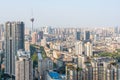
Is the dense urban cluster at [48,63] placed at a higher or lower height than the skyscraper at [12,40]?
lower

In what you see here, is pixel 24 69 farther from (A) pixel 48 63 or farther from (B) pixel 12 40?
(B) pixel 12 40

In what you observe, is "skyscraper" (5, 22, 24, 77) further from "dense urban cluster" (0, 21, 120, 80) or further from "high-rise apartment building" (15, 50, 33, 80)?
"high-rise apartment building" (15, 50, 33, 80)

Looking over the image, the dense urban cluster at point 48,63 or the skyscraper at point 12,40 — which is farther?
the skyscraper at point 12,40

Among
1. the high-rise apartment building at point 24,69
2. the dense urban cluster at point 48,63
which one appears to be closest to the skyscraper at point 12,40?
the dense urban cluster at point 48,63

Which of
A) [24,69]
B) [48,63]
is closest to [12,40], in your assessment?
[48,63]

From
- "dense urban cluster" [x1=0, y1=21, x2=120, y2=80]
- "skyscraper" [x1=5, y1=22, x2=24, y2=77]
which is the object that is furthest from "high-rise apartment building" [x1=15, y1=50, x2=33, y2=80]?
"skyscraper" [x1=5, y1=22, x2=24, y2=77]

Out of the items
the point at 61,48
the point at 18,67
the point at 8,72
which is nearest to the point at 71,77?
the point at 18,67

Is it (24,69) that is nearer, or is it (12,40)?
(24,69)

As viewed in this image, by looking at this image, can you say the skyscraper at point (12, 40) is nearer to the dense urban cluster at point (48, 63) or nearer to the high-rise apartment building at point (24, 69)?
the dense urban cluster at point (48, 63)

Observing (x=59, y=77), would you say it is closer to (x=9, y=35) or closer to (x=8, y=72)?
(x=8, y=72)
